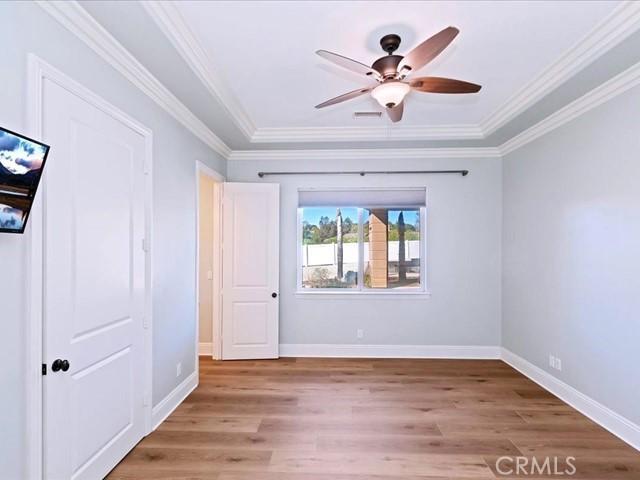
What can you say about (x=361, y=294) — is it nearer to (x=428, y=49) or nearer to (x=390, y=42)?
(x=390, y=42)

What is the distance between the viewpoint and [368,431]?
9.16ft

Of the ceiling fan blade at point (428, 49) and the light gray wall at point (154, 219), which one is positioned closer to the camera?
the light gray wall at point (154, 219)

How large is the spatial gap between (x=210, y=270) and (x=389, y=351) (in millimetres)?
2658


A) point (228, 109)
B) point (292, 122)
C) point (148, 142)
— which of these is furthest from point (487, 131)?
point (148, 142)

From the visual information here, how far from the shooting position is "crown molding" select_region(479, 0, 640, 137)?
2.08 m

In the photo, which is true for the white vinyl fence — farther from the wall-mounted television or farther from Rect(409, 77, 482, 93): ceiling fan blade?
the wall-mounted television

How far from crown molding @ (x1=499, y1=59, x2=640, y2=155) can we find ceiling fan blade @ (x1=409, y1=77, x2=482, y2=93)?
3.95 feet

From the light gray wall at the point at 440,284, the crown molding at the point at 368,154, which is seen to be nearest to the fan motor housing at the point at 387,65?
the crown molding at the point at 368,154

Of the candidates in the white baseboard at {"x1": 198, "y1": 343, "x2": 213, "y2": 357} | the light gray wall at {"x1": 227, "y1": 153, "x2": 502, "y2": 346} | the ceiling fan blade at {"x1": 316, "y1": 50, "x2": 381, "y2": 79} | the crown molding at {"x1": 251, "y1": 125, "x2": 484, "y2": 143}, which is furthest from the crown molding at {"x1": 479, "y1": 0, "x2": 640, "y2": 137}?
the white baseboard at {"x1": 198, "y1": 343, "x2": 213, "y2": 357}

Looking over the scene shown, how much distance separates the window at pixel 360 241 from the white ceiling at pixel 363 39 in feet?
5.02

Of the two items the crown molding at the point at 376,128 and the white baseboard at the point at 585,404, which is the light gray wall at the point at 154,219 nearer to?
the crown molding at the point at 376,128

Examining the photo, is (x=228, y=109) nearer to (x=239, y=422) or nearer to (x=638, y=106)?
(x=239, y=422)

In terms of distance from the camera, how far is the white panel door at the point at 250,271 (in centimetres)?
452

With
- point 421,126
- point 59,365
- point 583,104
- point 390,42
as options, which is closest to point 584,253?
point 583,104
